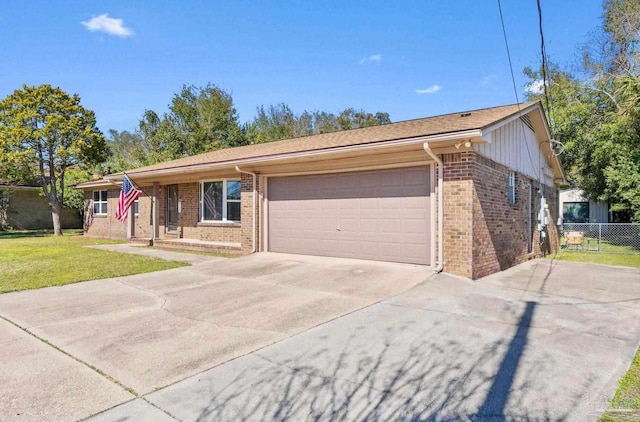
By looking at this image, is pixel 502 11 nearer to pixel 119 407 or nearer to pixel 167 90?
pixel 119 407

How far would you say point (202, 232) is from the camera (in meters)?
13.6

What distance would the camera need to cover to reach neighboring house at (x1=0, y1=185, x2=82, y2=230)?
23.7 meters

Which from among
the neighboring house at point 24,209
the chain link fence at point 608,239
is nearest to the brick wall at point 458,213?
the chain link fence at point 608,239

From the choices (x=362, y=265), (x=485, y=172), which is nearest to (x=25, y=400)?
(x=362, y=265)

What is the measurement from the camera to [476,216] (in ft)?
24.7

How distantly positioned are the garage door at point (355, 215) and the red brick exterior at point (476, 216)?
56cm

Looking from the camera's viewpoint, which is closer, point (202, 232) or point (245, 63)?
point (202, 232)

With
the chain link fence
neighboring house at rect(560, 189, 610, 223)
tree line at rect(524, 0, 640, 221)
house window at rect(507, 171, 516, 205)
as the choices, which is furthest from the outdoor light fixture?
neighboring house at rect(560, 189, 610, 223)

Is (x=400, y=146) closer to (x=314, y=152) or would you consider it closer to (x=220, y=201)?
(x=314, y=152)

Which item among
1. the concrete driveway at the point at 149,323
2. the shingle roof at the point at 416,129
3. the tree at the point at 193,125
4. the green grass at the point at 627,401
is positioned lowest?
the green grass at the point at 627,401

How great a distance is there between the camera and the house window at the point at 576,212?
29625 mm

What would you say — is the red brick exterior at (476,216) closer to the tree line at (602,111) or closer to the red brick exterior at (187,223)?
the red brick exterior at (187,223)

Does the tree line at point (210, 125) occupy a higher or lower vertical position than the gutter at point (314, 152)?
higher

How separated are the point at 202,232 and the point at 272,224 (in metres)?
3.93
